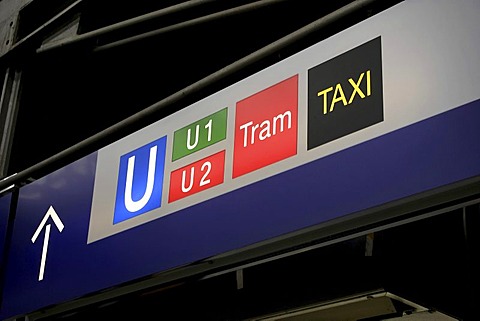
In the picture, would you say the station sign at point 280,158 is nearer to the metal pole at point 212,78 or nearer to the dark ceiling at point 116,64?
the metal pole at point 212,78

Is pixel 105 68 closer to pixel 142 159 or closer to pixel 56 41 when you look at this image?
pixel 56 41

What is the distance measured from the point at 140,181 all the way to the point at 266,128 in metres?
0.51

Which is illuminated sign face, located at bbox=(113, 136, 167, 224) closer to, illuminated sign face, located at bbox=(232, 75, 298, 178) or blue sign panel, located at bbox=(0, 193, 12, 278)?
illuminated sign face, located at bbox=(232, 75, 298, 178)

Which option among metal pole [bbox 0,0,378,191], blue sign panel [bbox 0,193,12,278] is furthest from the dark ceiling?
metal pole [bbox 0,0,378,191]

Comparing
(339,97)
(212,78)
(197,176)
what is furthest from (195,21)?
(339,97)

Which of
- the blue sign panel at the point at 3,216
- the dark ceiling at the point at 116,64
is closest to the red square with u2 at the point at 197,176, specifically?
the blue sign panel at the point at 3,216

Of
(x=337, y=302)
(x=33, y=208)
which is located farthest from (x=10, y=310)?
(x=337, y=302)

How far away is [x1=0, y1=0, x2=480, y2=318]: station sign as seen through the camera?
5.94 feet

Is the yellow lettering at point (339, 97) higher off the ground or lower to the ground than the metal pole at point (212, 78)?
lower

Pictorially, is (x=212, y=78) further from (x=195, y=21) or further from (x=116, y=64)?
(x=116, y=64)

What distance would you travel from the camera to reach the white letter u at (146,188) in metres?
2.45

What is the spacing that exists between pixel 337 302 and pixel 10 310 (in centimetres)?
114

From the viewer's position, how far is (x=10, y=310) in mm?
2799

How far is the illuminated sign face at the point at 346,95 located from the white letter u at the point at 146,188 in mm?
592
